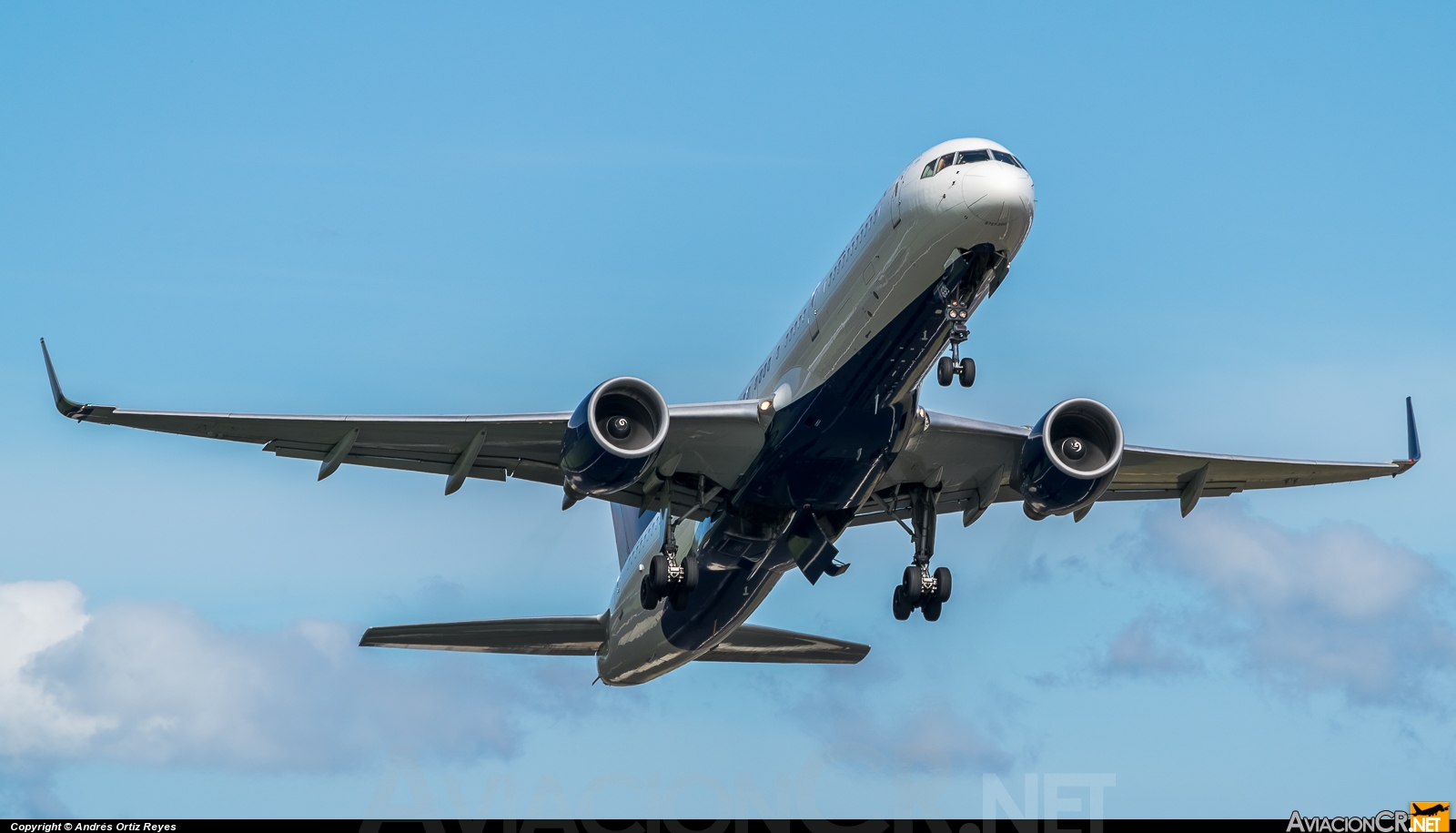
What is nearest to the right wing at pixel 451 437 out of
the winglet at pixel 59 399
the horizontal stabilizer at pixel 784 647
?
the winglet at pixel 59 399

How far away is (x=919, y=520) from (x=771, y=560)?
3186 mm

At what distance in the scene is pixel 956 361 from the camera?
83.0ft

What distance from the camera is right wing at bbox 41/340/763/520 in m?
27.2

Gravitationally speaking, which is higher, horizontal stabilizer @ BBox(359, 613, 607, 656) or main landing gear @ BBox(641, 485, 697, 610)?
main landing gear @ BBox(641, 485, 697, 610)

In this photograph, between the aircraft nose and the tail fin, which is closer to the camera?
the aircraft nose

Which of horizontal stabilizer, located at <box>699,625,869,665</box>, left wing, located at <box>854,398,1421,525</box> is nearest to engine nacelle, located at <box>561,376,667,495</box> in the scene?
left wing, located at <box>854,398,1421,525</box>

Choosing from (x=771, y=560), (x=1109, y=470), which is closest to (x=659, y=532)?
(x=771, y=560)

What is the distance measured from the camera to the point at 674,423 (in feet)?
93.4

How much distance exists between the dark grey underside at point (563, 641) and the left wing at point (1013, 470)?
5670mm

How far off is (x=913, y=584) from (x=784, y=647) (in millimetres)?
8398

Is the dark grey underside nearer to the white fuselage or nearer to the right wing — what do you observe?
the right wing

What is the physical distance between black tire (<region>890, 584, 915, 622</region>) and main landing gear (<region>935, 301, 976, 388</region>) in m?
7.22

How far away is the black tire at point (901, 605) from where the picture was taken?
103 feet

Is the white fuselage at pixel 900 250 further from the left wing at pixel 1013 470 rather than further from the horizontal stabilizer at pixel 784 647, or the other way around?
the horizontal stabilizer at pixel 784 647
